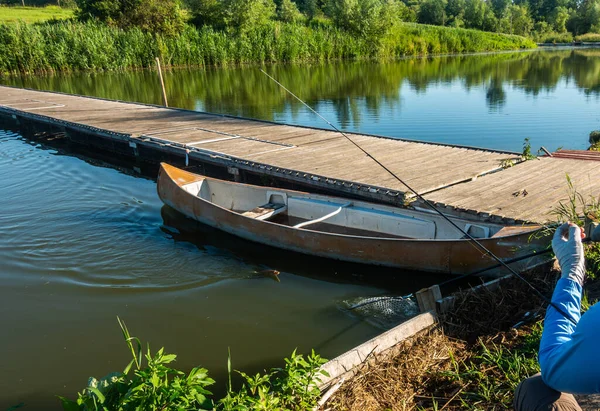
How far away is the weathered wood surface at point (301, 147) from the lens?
8.88 meters

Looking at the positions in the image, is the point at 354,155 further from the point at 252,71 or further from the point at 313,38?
the point at 313,38

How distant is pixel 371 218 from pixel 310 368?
4536mm

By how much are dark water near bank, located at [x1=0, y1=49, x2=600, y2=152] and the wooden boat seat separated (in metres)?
8.59

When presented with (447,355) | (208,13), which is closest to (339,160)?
(447,355)

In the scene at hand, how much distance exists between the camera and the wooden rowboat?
20.2 ft

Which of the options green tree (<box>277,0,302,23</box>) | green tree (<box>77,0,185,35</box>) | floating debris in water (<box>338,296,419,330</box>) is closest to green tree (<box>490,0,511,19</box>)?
green tree (<box>277,0,302,23</box>)

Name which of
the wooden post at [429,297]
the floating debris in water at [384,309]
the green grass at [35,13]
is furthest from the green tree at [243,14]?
the wooden post at [429,297]

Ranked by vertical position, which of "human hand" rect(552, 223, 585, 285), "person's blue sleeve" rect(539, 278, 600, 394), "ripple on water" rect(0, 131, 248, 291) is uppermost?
"human hand" rect(552, 223, 585, 285)

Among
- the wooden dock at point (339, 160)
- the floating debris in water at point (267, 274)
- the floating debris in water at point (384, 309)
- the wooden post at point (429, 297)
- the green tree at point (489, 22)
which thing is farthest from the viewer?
the green tree at point (489, 22)

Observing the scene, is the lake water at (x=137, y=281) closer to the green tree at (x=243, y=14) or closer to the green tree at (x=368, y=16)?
the green tree at (x=243, y=14)

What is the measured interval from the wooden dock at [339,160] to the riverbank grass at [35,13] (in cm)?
3962

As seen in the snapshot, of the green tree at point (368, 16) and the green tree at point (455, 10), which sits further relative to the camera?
the green tree at point (455, 10)

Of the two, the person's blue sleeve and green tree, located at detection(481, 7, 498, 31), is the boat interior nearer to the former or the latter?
the person's blue sleeve

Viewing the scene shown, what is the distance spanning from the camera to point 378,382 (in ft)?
12.4
